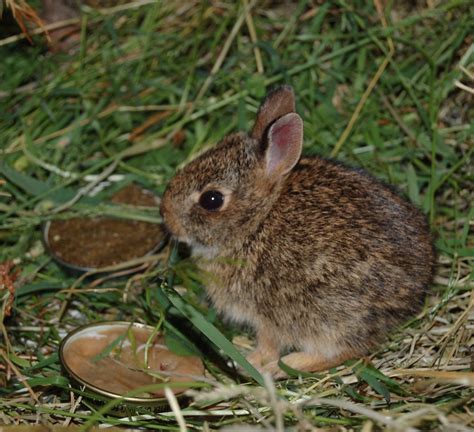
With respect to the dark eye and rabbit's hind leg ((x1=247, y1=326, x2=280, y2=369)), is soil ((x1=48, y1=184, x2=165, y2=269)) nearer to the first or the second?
the dark eye

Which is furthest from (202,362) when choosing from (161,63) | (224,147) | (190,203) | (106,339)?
(161,63)

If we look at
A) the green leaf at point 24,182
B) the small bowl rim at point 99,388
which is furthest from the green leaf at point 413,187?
the green leaf at point 24,182

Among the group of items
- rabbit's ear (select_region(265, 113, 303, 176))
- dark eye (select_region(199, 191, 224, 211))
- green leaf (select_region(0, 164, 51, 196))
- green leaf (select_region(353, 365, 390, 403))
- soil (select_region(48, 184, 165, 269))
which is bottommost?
green leaf (select_region(353, 365, 390, 403))

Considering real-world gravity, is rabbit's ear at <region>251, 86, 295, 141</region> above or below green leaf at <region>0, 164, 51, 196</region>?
above

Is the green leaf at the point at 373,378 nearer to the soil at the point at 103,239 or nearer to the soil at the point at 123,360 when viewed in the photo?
the soil at the point at 123,360

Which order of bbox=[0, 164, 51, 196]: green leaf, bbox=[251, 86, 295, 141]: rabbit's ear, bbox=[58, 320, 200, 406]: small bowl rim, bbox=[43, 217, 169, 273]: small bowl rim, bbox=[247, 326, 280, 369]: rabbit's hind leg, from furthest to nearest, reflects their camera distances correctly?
bbox=[0, 164, 51, 196]: green leaf, bbox=[43, 217, 169, 273]: small bowl rim, bbox=[251, 86, 295, 141]: rabbit's ear, bbox=[247, 326, 280, 369]: rabbit's hind leg, bbox=[58, 320, 200, 406]: small bowl rim

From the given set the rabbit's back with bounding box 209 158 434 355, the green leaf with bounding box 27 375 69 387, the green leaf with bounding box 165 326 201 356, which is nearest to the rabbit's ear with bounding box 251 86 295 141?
the rabbit's back with bounding box 209 158 434 355

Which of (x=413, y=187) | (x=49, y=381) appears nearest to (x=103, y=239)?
(x=49, y=381)
